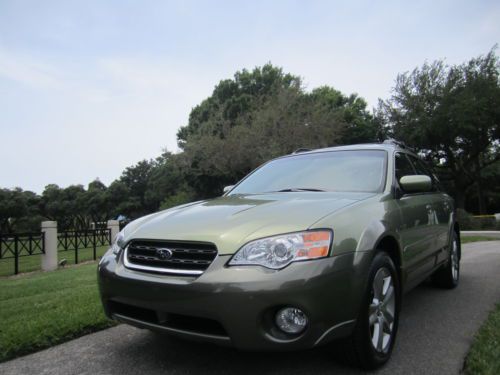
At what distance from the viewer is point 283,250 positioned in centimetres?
230

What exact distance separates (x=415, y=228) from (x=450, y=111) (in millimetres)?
25000

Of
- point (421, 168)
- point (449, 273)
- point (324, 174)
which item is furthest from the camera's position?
point (449, 273)

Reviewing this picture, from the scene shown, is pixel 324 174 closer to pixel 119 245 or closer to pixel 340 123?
pixel 119 245

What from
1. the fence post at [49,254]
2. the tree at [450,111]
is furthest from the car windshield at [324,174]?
the tree at [450,111]

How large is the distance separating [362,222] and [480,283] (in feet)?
12.3

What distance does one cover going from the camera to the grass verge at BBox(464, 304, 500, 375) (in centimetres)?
255

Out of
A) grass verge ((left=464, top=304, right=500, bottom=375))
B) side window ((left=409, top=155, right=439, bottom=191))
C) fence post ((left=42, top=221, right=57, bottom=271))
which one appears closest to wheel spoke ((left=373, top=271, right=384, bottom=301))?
grass verge ((left=464, top=304, right=500, bottom=375))

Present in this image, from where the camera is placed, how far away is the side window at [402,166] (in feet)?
12.3

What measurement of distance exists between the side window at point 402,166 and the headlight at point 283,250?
1594 millimetres

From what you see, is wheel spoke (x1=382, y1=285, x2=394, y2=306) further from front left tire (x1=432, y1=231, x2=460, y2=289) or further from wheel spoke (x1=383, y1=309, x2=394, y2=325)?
front left tire (x1=432, y1=231, x2=460, y2=289)

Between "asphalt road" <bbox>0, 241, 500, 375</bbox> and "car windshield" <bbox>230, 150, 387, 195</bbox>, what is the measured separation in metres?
1.24

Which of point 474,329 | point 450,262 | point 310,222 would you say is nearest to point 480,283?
point 450,262

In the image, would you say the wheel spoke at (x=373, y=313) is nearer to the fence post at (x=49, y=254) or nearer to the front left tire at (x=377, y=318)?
the front left tire at (x=377, y=318)

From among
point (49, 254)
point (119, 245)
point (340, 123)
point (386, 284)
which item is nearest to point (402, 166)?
point (386, 284)
